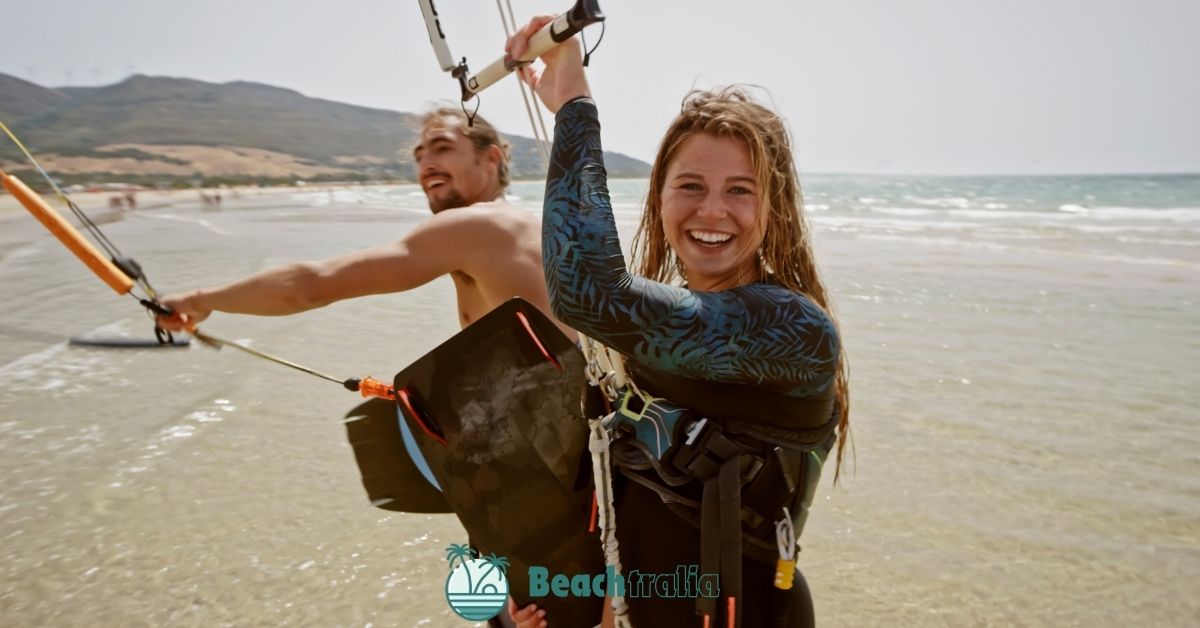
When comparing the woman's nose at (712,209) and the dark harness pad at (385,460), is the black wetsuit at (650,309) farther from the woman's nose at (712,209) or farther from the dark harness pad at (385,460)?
the dark harness pad at (385,460)

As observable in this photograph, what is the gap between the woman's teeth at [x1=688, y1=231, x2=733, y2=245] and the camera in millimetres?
1375

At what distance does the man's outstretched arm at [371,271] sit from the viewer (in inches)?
86.7

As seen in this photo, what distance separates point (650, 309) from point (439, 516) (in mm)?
2881

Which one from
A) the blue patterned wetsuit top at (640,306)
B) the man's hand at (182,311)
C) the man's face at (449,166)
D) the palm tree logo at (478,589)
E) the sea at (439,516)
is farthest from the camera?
the sea at (439,516)

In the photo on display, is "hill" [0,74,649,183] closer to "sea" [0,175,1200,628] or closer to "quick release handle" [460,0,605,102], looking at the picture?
"sea" [0,175,1200,628]

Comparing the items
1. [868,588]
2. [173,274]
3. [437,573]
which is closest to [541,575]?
[437,573]

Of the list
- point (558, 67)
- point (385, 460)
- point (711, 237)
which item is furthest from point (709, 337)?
point (385, 460)

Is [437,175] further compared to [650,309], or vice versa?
[437,175]

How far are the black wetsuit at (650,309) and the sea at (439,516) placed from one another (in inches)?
17.9

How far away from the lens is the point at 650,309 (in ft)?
3.78

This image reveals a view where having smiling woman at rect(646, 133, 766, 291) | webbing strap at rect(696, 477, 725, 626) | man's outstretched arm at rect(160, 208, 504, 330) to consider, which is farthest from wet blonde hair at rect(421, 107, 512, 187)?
webbing strap at rect(696, 477, 725, 626)

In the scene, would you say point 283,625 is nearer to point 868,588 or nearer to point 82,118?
point 868,588

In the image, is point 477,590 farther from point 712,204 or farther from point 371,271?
point 712,204

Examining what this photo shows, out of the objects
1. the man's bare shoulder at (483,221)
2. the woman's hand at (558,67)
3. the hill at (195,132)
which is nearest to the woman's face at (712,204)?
the woman's hand at (558,67)
